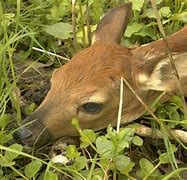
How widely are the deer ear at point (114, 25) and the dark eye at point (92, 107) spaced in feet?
1.84

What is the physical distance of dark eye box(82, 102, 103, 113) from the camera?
487 cm

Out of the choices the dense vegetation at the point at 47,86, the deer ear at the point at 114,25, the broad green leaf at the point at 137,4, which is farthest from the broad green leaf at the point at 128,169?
the broad green leaf at the point at 137,4

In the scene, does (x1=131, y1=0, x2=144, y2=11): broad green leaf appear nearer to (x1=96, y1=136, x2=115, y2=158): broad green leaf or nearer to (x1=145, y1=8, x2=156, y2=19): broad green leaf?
(x1=145, y1=8, x2=156, y2=19): broad green leaf

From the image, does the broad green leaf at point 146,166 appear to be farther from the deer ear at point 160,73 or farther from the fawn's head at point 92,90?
the deer ear at point 160,73

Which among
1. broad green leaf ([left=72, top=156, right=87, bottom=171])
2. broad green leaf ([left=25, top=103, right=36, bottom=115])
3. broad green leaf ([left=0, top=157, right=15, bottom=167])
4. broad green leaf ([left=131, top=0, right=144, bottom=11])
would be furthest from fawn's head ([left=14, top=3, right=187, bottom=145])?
broad green leaf ([left=131, top=0, right=144, bottom=11])

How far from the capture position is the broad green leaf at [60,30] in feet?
18.5

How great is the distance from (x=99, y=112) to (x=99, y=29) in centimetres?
67

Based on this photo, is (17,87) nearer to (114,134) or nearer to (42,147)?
(42,147)

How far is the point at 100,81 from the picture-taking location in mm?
4867

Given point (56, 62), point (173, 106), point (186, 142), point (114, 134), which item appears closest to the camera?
point (114, 134)

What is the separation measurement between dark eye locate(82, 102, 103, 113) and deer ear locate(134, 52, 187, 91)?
31 cm

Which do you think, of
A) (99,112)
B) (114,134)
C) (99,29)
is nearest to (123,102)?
(99,112)

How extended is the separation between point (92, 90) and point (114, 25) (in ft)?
2.27

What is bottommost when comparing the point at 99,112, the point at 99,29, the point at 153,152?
the point at 153,152
